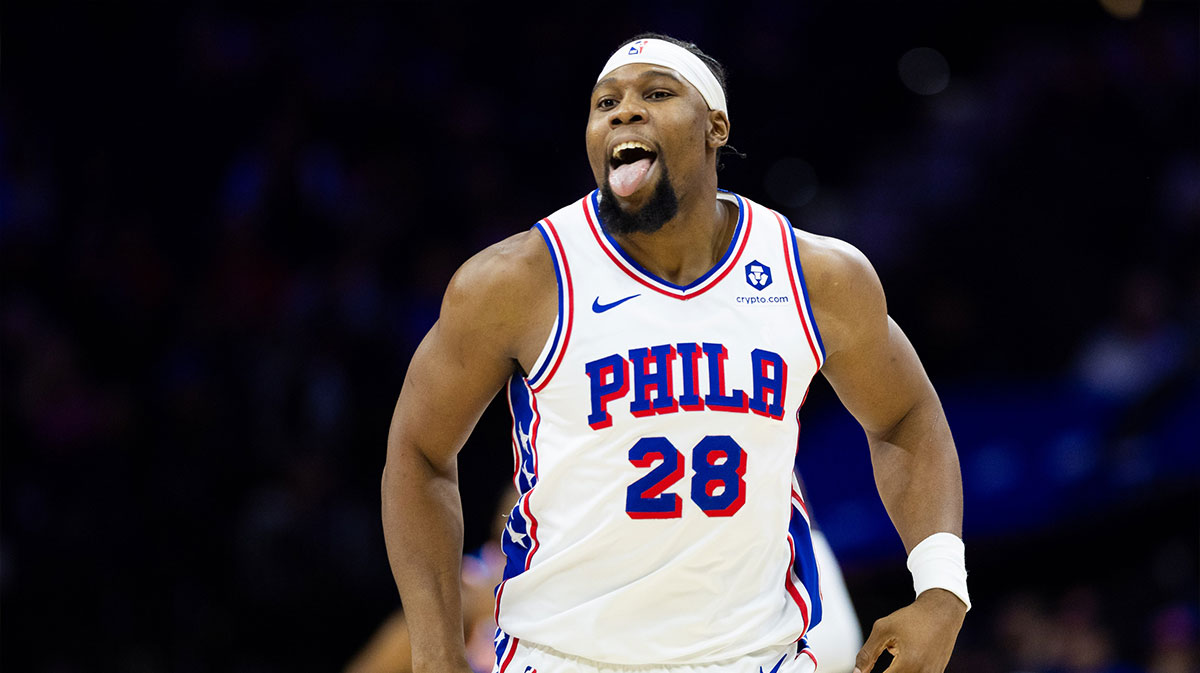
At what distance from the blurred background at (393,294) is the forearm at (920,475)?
4.49m

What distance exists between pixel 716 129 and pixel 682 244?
34cm

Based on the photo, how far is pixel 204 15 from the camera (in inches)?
380

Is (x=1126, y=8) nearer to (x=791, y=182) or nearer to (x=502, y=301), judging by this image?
(x=791, y=182)

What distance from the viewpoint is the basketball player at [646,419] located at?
3.16 metres

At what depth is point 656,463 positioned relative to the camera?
3152mm

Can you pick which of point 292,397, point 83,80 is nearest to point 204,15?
point 83,80

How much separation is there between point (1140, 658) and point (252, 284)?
5.74 m

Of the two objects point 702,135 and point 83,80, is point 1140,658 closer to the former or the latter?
point 702,135

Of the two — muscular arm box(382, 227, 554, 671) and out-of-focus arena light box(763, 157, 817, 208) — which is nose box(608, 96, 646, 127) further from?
out-of-focus arena light box(763, 157, 817, 208)

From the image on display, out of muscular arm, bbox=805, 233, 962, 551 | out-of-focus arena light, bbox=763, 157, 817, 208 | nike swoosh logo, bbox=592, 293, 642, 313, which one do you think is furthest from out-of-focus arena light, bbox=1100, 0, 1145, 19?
nike swoosh logo, bbox=592, 293, 642, 313

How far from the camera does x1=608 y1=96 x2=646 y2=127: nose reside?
3285 mm

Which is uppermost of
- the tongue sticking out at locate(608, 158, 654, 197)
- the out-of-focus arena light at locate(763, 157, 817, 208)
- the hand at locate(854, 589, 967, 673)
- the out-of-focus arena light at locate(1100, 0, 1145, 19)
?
the out-of-focus arena light at locate(1100, 0, 1145, 19)

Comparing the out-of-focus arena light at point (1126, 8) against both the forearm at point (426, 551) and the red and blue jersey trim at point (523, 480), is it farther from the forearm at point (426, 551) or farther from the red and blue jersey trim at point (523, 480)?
the forearm at point (426, 551)

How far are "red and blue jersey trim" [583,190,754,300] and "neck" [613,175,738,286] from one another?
0.02m
